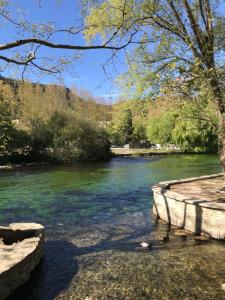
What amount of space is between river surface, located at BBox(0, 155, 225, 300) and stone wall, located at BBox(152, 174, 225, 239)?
445mm

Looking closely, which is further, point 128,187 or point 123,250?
point 128,187

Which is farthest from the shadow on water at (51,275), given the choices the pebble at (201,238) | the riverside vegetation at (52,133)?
the riverside vegetation at (52,133)

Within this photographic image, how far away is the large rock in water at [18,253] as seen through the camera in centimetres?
738

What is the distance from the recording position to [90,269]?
8984 millimetres

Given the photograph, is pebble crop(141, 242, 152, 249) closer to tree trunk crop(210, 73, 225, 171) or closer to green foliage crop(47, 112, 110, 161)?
tree trunk crop(210, 73, 225, 171)

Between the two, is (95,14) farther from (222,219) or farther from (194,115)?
(222,219)

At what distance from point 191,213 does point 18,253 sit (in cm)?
590

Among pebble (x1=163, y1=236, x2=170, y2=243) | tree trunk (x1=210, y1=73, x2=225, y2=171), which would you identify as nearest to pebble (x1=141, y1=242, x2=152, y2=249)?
pebble (x1=163, y1=236, x2=170, y2=243)

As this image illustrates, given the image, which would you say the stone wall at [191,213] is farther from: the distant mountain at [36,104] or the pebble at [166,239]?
the distant mountain at [36,104]

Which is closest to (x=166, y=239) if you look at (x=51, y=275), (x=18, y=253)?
(x=51, y=275)

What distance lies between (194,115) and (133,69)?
10.4ft

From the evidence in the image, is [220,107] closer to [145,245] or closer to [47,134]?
[145,245]

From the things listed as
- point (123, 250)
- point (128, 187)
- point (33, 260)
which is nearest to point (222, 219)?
point (123, 250)

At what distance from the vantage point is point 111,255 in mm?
9945
